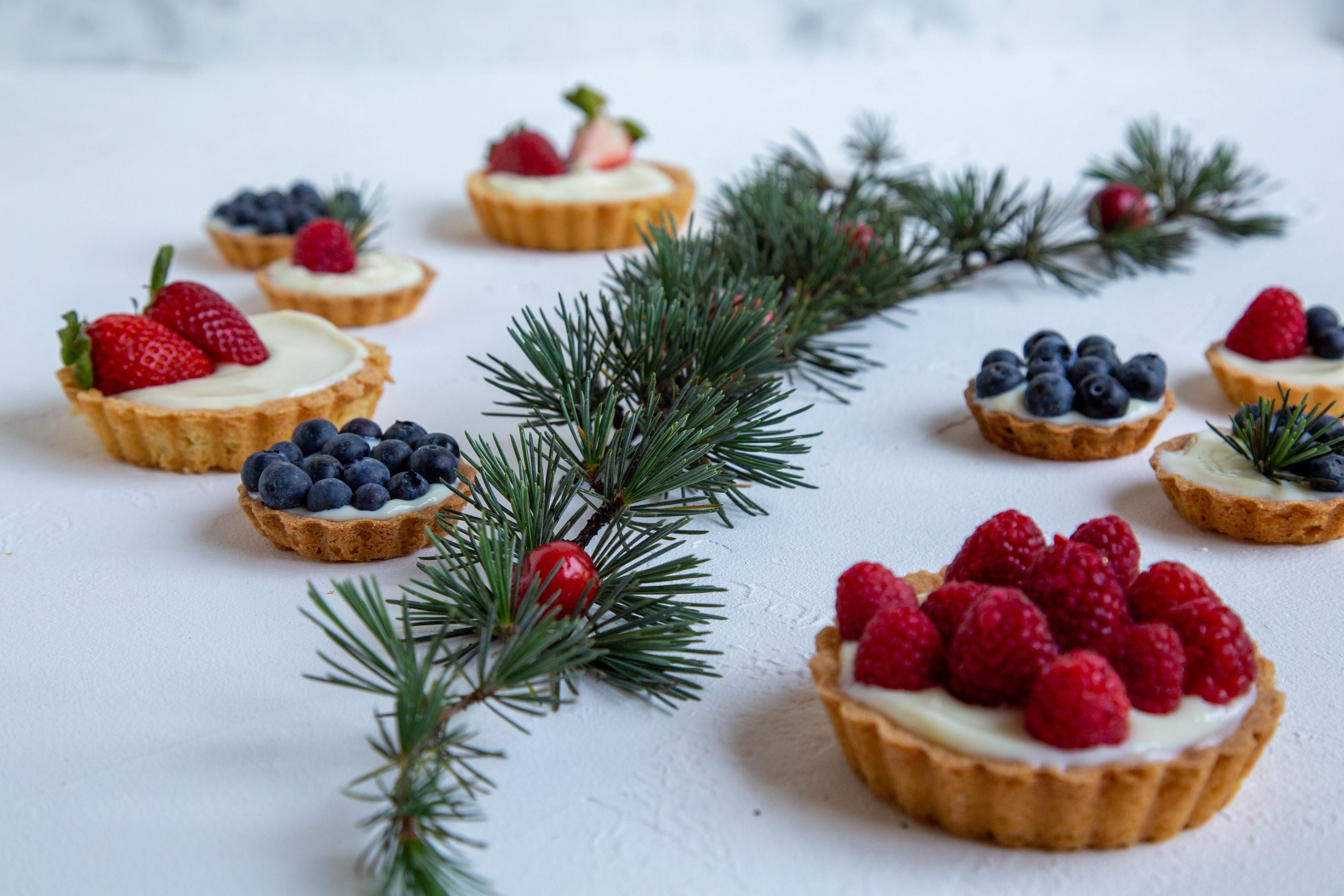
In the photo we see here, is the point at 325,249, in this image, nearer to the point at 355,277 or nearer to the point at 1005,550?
the point at 355,277

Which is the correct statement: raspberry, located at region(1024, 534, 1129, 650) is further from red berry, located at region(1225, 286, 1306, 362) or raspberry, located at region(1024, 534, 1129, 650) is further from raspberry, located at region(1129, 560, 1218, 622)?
red berry, located at region(1225, 286, 1306, 362)

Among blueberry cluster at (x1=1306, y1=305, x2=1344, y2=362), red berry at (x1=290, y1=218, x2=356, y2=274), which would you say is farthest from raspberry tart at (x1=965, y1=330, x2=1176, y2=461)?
red berry at (x1=290, y1=218, x2=356, y2=274)

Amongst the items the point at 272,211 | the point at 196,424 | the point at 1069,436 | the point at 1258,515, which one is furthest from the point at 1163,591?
the point at 272,211

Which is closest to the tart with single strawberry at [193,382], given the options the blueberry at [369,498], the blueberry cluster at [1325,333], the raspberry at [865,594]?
the blueberry at [369,498]

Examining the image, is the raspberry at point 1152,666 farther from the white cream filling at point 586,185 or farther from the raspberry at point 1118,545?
the white cream filling at point 586,185

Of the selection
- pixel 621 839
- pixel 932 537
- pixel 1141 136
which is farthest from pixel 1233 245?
pixel 621 839

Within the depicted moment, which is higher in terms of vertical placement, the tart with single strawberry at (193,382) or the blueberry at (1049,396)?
the blueberry at (1049,396)

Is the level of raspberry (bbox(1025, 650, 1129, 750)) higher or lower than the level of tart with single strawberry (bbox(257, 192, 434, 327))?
higher
